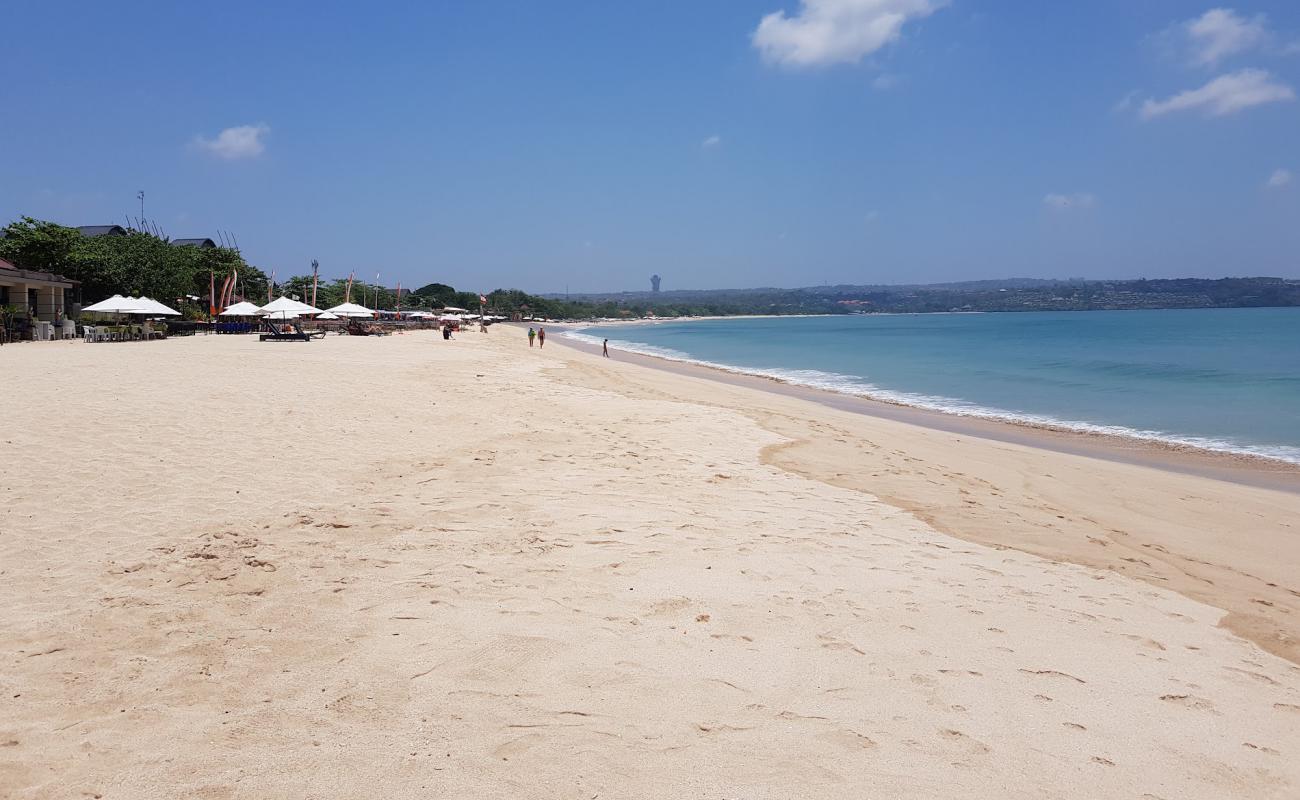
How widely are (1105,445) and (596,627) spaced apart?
13.0 m

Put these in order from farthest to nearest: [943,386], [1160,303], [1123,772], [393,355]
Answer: [1160,303] < [943,386] < [393,355] < [1123,772]

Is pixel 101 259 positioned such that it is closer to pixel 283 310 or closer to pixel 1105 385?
pixel 283 310

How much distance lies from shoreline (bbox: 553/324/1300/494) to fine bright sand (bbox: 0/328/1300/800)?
3654 millimetres

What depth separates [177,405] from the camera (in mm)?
9375

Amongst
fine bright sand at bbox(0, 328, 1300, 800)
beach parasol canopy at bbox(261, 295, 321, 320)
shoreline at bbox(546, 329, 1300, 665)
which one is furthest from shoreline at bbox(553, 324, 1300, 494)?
beach parasol canopy at bbox(261, 295, 321, 320)

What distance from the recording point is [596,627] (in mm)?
3990

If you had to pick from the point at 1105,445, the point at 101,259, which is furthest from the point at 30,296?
the point at 1105,445

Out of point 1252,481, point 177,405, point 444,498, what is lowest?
point 1252,481

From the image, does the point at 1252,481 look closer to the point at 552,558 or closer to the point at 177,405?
the point at 552,558

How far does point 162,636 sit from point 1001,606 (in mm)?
4703

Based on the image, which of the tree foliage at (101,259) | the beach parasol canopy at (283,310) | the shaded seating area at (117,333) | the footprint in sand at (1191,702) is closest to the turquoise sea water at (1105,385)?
the footprint in sand at (1191,702)

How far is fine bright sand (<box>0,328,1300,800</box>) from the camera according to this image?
2861 millimetres

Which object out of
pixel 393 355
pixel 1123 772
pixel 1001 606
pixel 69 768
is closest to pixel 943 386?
pixel 393 355

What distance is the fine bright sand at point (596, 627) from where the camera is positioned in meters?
2.86
